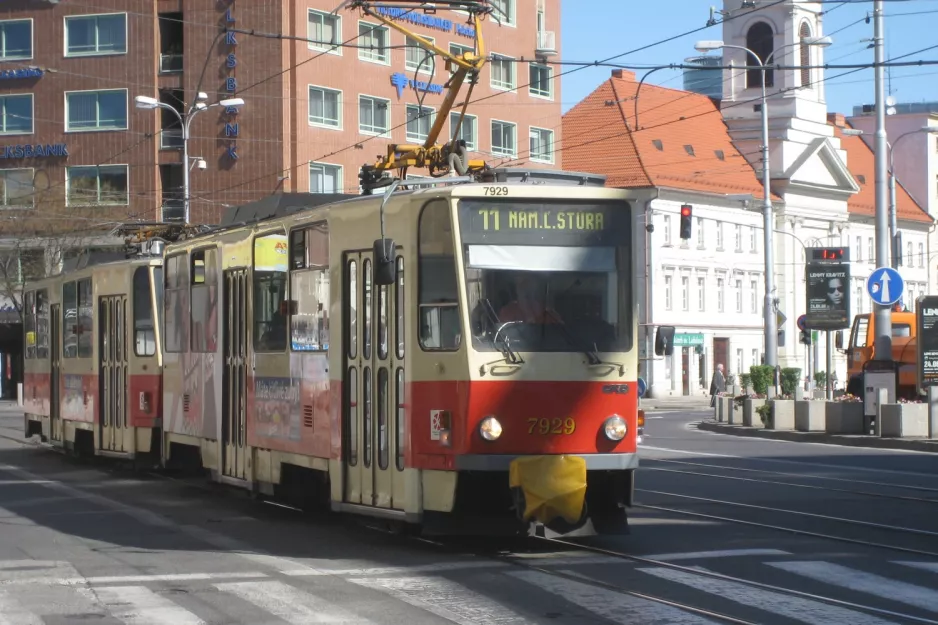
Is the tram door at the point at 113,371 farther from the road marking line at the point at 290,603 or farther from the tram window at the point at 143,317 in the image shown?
the road marking line at the point at 290,603

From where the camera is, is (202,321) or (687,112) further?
(687,112)

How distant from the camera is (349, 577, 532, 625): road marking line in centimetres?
929

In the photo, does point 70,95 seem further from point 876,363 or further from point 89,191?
point 876,363

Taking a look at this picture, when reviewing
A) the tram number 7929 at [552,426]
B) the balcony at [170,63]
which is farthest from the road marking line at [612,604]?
the balcony at [170,63]

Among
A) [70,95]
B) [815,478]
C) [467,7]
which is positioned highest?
[70,95]

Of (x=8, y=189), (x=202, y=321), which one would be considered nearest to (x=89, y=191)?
(x=8, y=189)

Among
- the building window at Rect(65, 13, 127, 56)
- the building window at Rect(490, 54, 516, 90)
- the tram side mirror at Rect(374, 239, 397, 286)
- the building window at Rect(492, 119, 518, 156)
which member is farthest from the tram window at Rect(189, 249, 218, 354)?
Answer: the building window at Rect(490, 54, 516, 90)

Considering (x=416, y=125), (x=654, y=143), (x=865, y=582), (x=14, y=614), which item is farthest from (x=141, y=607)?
(x=654, y=143)

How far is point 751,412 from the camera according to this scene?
1422 inches

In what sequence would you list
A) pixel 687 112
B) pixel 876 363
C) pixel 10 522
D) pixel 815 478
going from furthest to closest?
pixel 687 112
pixel 876 363
pixel 815 478
pixel 10 522

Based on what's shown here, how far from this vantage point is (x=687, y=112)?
82.2 meters

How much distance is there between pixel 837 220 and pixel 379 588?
81326 millimetres

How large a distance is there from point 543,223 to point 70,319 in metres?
14.4

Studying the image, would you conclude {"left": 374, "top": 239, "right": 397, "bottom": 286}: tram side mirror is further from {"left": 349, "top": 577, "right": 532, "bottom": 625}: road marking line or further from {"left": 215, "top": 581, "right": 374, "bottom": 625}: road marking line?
{"left": 215, "top": 581, "right": 374, "bottom": 625}: road marking line
